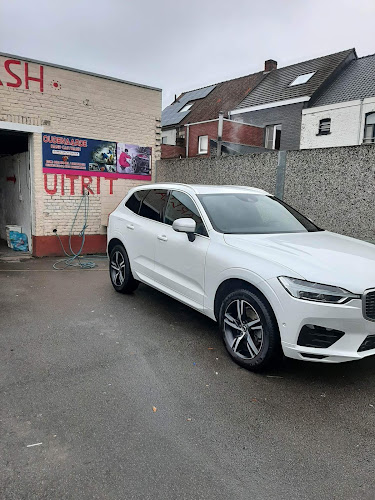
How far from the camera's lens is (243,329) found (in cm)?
361

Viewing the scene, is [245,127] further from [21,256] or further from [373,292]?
[373,292]

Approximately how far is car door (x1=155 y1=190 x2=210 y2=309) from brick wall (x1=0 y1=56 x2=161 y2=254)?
496 cm

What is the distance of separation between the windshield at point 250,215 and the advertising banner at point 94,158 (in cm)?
551

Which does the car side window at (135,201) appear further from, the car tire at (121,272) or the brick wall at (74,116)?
the brick wall at (74,116)

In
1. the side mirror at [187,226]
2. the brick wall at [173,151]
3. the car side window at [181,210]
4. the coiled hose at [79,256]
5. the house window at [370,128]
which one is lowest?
the coiled hose at [79,256]

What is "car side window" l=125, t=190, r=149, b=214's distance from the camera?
18.6 ft

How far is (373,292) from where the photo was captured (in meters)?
3.09

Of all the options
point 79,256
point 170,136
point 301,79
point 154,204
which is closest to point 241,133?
point 301,79

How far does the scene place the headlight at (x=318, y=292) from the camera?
3.03 meters

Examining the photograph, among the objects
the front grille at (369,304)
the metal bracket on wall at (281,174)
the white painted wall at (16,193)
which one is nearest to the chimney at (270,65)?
the white painted wall at (16,193)

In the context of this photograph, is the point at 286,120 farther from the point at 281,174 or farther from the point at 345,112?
the point at 281,174

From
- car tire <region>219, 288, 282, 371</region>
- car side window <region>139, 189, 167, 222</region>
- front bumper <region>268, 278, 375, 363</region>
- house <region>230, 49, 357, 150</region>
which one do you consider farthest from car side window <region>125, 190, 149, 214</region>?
house <region>230, 49, 357, 150</region>

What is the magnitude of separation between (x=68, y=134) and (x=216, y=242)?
6.43 metres

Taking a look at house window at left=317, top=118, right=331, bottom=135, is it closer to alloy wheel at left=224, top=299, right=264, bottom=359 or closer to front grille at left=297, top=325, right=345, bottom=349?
alloy wheel at left=224, top=299, right=264, bottom=359
